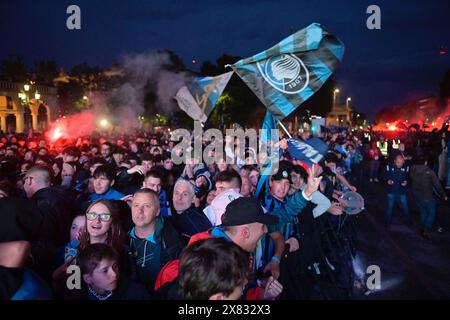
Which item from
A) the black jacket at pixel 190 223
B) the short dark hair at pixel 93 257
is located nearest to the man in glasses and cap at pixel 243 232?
the short dark hair at pixel 93 257

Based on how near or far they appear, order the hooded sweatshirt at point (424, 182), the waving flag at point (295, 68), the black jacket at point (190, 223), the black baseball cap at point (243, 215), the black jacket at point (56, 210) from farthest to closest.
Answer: the hooded sweatshirt at point (424, 182) < the waving flag at point (295, 68) < the black jacket at point (190, 223) < the black jacket at point (56, 210) < the black baseball cap at point (243, 215)

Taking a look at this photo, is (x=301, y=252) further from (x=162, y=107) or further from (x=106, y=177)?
(x=162, y=107)

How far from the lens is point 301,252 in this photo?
490 cm

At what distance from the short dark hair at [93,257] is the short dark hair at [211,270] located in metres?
0.88

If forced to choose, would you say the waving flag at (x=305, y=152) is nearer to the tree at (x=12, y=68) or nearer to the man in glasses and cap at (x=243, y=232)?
the man in glasses and cap at (x=243, y=232)

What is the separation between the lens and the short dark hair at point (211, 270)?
2125 mm

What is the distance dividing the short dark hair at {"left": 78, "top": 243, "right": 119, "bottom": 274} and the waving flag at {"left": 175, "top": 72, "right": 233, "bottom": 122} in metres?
4.30

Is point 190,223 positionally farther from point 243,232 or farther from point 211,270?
point 211,270

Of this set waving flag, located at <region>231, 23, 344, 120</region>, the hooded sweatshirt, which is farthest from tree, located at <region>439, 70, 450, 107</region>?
waving flag, located at <region>231, 23, 344, 120</region>

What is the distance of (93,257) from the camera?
2.87 meters

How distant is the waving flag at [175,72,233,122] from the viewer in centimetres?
708

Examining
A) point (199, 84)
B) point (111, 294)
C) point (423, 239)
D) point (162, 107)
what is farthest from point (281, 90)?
point (162, 107)

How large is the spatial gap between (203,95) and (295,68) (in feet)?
6.11

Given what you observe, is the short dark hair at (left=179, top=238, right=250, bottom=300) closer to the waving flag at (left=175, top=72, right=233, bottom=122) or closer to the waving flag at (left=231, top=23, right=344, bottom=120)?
the waving flag at (left=231, top=23, right=344, bottom=120)
